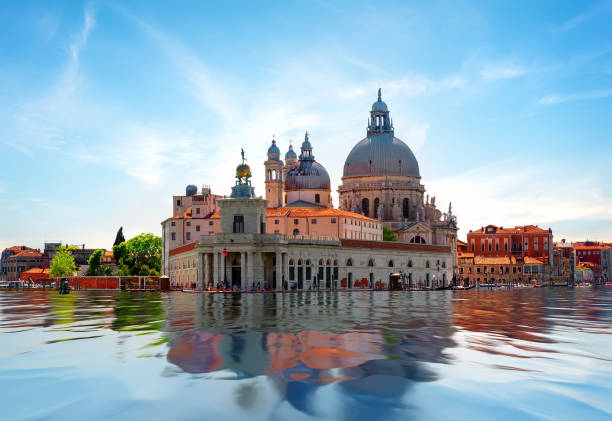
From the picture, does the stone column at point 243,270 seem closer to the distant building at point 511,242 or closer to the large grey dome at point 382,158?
the large grey dome at point 382,158

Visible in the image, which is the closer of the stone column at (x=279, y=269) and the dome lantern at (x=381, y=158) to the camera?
the stone column at (x=279, y=269)

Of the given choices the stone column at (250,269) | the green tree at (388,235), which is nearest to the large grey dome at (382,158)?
the green tree at (388,235)

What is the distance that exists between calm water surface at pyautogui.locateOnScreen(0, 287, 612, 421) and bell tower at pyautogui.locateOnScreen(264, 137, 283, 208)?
94.5 metres

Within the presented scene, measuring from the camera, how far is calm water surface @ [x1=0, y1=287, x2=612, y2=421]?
13.1 meters

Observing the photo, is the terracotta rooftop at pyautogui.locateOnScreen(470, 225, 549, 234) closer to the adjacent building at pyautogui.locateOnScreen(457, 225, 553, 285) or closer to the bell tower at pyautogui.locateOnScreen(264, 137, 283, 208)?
the adjacent building at pyautogui.locateOnScreen(457, 225, 553, 285)

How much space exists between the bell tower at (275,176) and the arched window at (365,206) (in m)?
15.5

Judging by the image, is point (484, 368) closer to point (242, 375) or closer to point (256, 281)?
point (242, 375)

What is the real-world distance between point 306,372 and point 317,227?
83.9m

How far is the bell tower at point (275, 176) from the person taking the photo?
402ft

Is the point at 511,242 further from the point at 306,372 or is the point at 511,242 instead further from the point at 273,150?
the point at 306,372

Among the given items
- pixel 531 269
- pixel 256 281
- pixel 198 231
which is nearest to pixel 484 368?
pixel 256 281

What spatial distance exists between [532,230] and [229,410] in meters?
161

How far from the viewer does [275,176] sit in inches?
4931

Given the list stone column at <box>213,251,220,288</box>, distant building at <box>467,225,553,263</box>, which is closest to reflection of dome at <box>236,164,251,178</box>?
stone column at <box>213,251,220,288</box>
